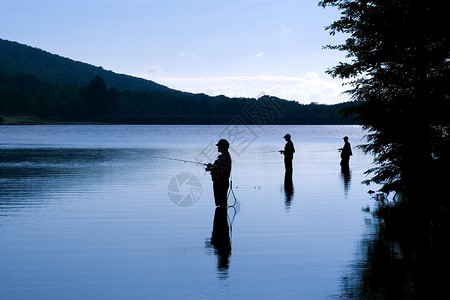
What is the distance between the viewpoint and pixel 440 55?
18219 mm

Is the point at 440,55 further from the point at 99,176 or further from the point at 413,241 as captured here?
the point at 99,176

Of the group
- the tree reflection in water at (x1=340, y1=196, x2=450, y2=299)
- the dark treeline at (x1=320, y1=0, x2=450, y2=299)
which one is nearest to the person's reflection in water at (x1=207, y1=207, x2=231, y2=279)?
the tree reflection in water at (x1=340, y1=196, x2=450, y2=299)

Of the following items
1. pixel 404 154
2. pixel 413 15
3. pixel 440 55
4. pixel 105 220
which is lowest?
pixel 105 220

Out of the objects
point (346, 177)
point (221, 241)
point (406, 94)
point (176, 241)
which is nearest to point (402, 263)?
point (221, 241)

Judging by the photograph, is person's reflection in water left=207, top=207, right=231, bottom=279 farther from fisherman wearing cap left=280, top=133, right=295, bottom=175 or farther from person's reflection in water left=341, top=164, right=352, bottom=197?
fisherman wearing cap left=280, top=133, right=295, bottom=175

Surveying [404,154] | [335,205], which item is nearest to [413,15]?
[404,154]

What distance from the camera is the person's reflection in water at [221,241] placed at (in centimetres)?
971

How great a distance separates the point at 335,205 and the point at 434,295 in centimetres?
1006

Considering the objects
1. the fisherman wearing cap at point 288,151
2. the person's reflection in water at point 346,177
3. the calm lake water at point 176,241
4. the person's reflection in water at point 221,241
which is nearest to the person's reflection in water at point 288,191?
the calm lake water at point 176,241

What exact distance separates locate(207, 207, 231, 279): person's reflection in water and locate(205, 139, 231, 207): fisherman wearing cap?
0.38 m

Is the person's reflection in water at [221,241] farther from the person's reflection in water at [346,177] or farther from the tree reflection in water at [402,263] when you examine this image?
the person's reflection in water at [346,177]

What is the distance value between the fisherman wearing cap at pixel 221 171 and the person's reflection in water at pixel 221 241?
377 mm

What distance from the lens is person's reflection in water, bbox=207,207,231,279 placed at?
9711mm

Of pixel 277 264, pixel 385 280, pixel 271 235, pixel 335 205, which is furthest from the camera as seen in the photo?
pixel 335 205
